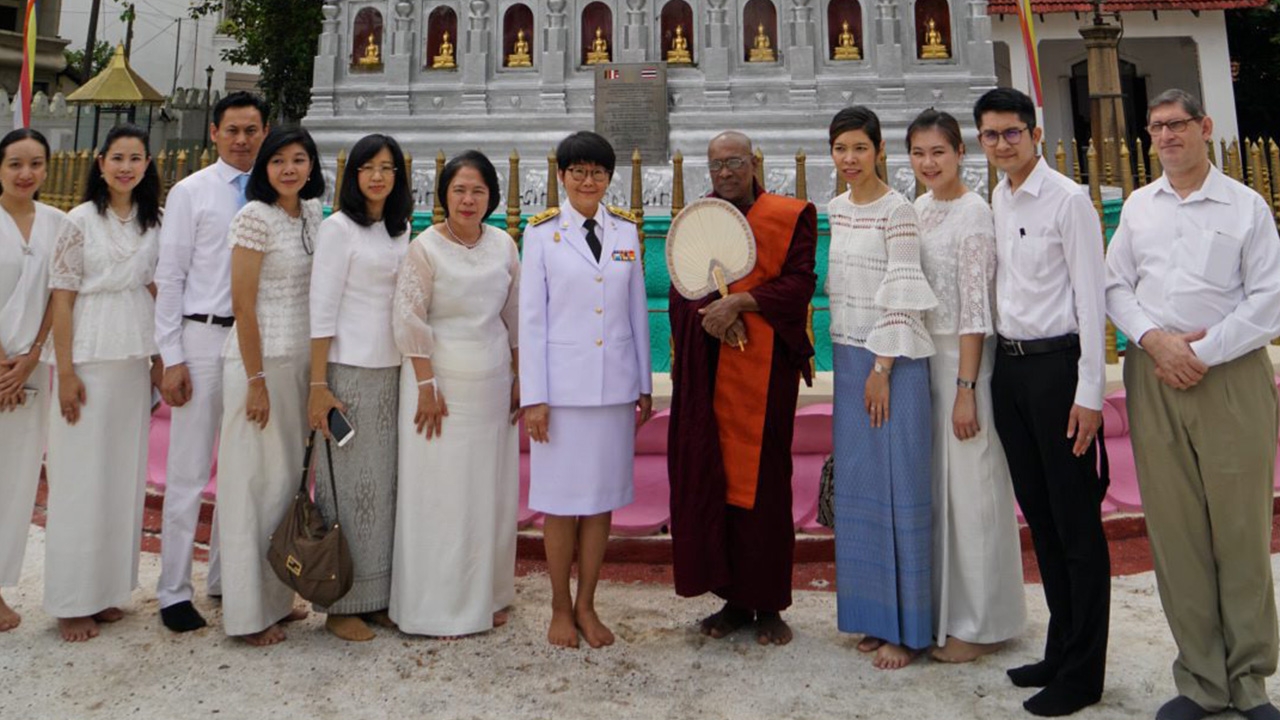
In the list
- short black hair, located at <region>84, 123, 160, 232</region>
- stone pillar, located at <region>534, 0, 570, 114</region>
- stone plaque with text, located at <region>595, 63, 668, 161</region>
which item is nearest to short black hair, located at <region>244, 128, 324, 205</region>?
short black hair, located at <region>84, 123, 160, 232</region>

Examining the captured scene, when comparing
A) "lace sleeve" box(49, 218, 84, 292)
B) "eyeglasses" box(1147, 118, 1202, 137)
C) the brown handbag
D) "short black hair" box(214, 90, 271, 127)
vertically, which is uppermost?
"short black hair" box(214, 90, 271, 127)

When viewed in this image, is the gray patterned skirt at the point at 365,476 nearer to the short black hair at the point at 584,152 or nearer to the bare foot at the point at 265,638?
the bare foot at the point at 265,638

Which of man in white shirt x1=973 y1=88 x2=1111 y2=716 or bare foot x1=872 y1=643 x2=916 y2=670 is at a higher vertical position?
man in white shirt x1=973 y1=88 x2=1111 y2=716

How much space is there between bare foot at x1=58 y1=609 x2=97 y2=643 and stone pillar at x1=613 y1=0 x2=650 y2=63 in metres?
8.22

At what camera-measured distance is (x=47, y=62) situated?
70.5 ft

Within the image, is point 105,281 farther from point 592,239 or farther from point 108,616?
point 592,239

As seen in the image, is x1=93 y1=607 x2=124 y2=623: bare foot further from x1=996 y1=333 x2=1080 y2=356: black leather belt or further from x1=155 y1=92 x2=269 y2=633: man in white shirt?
x1=996 y1=333 x2=1080 y2=356: black leather belt

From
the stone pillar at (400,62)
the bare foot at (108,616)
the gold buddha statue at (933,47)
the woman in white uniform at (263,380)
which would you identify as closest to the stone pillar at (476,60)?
the stone pillar at (400,62)

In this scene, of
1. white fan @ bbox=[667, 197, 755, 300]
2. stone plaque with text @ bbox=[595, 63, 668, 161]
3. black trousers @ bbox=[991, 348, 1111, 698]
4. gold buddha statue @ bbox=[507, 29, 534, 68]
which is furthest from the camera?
gold buddha statue @ bbox=[507, 29, 534, 68]

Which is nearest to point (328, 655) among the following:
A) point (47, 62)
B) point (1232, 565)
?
point (1232, 565)

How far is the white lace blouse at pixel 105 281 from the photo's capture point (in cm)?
328

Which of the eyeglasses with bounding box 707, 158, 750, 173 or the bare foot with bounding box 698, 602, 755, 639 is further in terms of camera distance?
the bare foot with bounding box 698, 602, 755, 639

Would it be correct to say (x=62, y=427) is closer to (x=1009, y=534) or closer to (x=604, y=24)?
(x=1009, y=534)

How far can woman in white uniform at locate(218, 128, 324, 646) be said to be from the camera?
10.3ft
